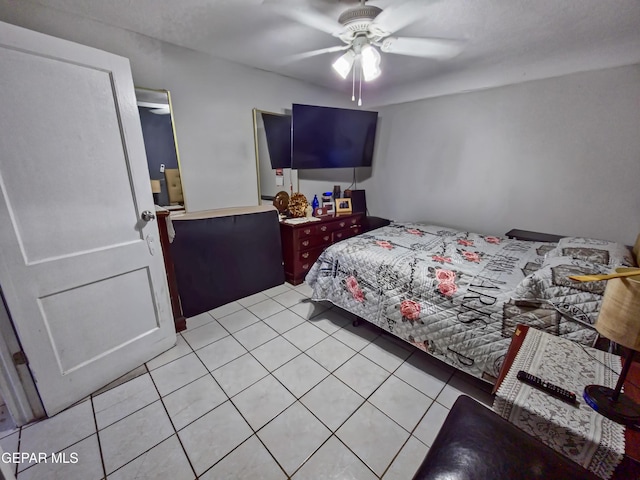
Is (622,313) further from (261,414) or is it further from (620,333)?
(261,414)

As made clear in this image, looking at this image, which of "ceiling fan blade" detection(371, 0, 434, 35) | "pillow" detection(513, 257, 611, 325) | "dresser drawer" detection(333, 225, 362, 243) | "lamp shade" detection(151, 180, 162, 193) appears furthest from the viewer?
"dresser drawer" detection(333, 225, 362, 243)

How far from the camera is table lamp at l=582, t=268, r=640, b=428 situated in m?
0.71

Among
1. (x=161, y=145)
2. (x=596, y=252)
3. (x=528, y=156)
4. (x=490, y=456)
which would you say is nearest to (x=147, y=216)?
(x=161, y=145)

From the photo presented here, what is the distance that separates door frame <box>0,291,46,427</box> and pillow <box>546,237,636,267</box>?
330cm

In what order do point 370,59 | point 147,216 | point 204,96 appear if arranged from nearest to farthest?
point 147,216, point 370,59, point 204,96

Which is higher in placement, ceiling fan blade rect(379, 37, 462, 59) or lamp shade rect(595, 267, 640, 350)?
ceiling fan blade rect(379, 37, 462, 59)

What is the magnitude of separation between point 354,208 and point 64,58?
10.5 ft

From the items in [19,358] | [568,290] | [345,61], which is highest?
[345,61]

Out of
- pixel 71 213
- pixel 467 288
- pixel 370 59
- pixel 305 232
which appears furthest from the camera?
pixel 305 232

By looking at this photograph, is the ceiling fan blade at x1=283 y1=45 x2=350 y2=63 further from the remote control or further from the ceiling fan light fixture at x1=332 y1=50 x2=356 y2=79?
the remote control

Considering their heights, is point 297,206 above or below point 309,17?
below

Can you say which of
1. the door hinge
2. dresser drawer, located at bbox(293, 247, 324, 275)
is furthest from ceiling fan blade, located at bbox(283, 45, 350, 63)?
the door hinge

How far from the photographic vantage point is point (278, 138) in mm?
3059

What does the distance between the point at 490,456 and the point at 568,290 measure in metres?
0.99
